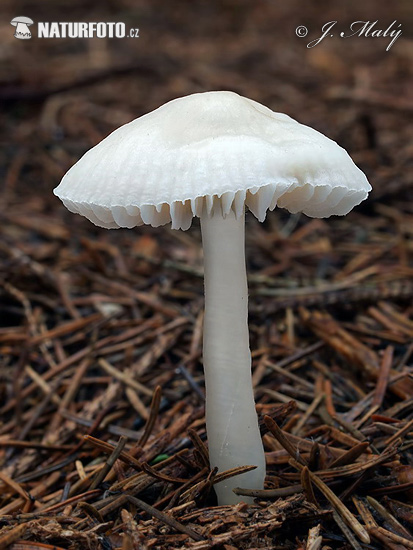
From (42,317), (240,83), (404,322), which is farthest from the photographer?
(240,83)

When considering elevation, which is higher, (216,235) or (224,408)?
(216,235)

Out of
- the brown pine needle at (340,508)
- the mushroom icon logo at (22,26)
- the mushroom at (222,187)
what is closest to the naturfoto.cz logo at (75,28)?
the mushroom icon logo at (22,26)

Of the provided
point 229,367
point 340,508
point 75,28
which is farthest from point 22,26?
point 340,508

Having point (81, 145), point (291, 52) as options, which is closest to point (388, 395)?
point (81, 145)

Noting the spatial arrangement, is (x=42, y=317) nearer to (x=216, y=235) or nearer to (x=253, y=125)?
(x=216, y=235)

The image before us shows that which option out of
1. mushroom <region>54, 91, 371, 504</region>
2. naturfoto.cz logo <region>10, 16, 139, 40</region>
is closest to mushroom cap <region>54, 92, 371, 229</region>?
mushroom <region>54, 91, 371, 504</region>

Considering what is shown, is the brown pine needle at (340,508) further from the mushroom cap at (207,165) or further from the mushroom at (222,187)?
the mushroom cap at (207,165)

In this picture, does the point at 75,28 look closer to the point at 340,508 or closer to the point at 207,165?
the point at 207,165

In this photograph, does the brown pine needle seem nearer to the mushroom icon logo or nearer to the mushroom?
the mushroom
